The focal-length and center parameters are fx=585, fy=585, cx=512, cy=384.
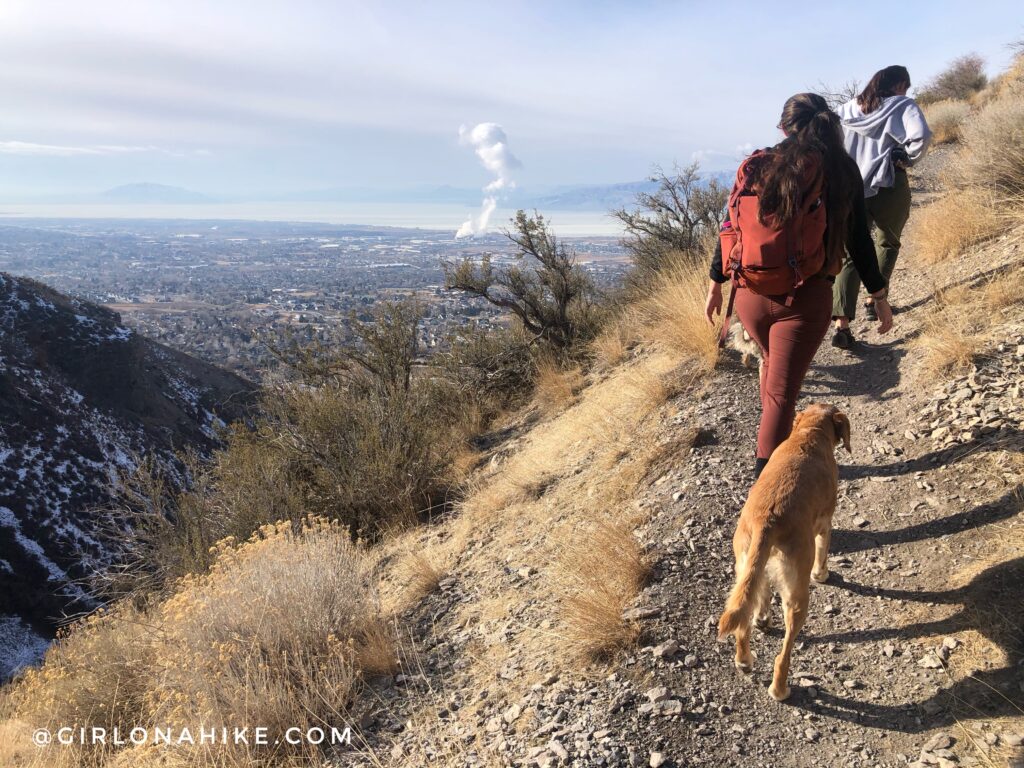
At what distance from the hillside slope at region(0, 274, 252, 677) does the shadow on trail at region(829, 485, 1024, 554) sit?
29.8 feet

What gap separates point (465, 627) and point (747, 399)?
8.62 feet

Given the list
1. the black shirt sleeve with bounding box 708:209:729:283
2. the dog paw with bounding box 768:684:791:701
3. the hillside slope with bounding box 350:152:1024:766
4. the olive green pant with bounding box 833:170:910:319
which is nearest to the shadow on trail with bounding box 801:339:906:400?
the hillside slope with bounding box 350:152:1024:766

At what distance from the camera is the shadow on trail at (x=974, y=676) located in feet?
6.26

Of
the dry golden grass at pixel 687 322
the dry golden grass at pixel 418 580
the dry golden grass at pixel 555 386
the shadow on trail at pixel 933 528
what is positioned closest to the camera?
the shadow on trail at pixel 933 528

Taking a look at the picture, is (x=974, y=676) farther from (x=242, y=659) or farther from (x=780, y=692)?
(x=242, y=659)

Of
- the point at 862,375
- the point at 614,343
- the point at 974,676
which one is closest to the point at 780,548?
the point at 974,676

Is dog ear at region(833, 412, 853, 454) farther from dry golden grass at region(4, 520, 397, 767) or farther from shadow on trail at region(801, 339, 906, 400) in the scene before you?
dry golden grass at region(4, 520, 397, 767)

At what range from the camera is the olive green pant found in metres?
3.83

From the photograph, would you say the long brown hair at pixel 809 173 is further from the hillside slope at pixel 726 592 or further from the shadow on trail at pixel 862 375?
the shadow on trail at pixel 862 375

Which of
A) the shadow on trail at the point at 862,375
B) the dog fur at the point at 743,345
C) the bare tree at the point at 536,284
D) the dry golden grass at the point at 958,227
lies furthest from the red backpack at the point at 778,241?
the bare tree at the point at 536,284

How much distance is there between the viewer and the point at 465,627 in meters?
3.18

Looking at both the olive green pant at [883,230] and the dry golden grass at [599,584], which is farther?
the olive green pant at [883,230]

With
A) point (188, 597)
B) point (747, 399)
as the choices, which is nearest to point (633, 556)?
point (747, 399)

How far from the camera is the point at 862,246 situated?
244 centimetres
